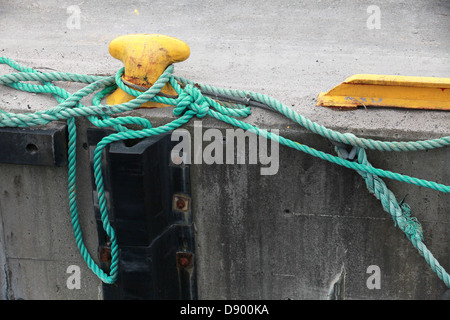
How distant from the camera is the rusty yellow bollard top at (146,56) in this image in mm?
2191

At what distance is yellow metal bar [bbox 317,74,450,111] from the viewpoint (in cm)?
212

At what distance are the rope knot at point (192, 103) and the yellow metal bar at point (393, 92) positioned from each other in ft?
1.55

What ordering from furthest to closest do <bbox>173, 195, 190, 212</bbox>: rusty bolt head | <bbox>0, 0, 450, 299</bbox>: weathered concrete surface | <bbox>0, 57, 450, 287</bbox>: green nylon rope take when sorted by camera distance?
<bbox>173, 195, 190, 212</bbox>: rusty bolt head < <bbox>0, 0, 450, 299</bbox>: weathered concrete surface < <bbox>0, 57, 450, 287</bbox>: green nylon rope

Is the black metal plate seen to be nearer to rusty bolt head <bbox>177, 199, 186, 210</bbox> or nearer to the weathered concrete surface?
the weathered concrete surface

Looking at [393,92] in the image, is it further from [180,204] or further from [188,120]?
[180,204]

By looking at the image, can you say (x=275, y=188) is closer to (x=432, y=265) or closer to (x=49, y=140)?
(x=432, y=265)

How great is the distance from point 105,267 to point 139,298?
0.22 m

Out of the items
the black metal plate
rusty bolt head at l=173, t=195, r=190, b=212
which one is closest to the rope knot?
rusty bolt head at l=173, t=195, r=190, b=212

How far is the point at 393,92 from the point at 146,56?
95cm

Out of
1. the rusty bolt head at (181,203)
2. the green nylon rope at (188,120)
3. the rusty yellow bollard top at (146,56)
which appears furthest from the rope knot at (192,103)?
the rusty bolt head at (181,203)

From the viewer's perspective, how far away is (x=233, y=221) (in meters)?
2.29

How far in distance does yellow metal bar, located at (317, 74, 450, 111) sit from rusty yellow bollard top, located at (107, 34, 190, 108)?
634 mm

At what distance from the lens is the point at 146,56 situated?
2.19 m
